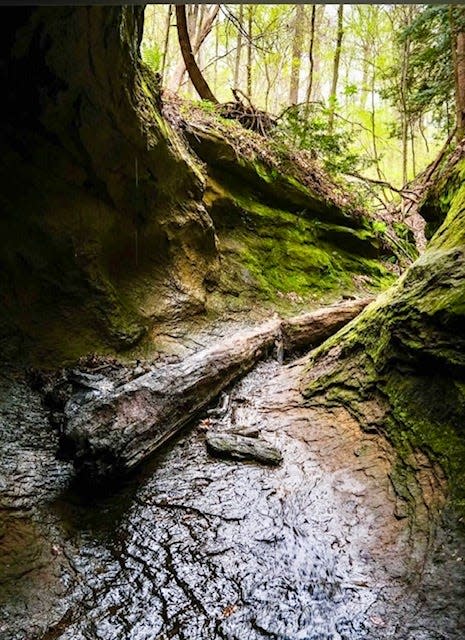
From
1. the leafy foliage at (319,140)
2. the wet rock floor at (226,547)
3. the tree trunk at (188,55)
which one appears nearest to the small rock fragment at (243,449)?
the wet rock floor at (226,547)

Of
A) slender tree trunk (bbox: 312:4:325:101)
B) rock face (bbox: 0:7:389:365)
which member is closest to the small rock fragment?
rock face (bbox: 0:7:389:365)

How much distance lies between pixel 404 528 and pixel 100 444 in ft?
8.23

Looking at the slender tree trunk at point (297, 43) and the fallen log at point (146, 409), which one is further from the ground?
the slender tree trunk at point (297, 43)

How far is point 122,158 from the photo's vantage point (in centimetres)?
566

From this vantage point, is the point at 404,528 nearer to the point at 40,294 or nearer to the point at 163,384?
the point at 163,384

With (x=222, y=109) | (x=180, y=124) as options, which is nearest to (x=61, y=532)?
(x=180, y=124)

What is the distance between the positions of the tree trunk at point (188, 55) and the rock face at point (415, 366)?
639 centimetres

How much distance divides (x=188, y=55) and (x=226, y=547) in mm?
9620

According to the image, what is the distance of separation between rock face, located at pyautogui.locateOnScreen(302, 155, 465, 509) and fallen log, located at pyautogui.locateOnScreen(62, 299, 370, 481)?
1.10m

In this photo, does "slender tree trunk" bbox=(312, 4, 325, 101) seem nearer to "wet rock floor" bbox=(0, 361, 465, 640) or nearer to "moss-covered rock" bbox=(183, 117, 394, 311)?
"moss-covered rock" bbox=(183, 117, 394, 311)

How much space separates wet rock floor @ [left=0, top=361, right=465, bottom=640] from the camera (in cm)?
264

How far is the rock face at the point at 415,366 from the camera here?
12.1 ft

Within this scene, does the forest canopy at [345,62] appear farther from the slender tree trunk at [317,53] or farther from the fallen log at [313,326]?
the fallen log at [313,326]

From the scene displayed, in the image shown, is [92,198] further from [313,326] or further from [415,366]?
[415,366]
